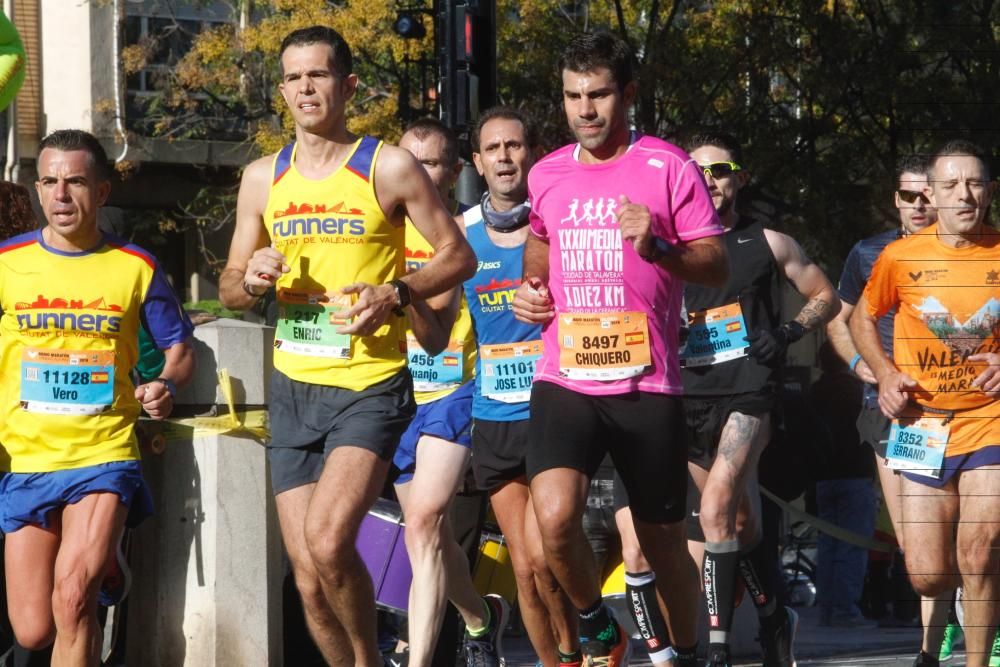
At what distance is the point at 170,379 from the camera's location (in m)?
6.52

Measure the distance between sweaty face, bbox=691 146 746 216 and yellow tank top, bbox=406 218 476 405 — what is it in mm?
1353

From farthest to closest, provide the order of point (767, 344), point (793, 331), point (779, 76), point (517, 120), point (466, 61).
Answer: point (779, 76) → point (466, 61) → point (793, 331) → point (767, 344) → point (517, 120)

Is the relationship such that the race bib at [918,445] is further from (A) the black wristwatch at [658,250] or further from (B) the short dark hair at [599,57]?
(B) the short dark hair at [599,57]

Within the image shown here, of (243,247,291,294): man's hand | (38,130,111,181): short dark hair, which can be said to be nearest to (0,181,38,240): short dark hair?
(38,130,111,181): short dark hair

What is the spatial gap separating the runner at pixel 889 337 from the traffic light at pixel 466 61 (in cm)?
330

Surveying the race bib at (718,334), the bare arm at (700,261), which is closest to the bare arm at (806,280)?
the race bib at (718,334)

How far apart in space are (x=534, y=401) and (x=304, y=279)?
958 millimetres

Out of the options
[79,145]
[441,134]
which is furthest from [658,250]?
[79,145]

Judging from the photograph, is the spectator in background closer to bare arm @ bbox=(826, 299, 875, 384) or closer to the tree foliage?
bare arm @ bbox=(826, 299, 875, 384)

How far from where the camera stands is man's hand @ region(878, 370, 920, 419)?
6750 mm

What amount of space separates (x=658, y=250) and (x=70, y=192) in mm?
2412

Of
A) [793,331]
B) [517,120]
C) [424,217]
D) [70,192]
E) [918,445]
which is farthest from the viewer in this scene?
[793,331]

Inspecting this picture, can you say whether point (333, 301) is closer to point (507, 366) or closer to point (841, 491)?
point (507, 366)

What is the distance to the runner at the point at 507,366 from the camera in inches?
269
